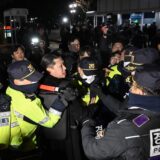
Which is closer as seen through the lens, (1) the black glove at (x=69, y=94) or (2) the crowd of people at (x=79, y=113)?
(2) the crowd of people at (x=79, y=113)

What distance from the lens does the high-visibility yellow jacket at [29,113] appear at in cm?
310

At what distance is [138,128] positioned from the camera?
7.72ft

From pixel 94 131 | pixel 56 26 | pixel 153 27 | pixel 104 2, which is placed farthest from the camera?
pixel 56 26

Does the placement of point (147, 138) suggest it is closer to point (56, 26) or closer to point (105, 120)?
point (105, 120)

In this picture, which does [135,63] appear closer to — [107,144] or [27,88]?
[27,88]

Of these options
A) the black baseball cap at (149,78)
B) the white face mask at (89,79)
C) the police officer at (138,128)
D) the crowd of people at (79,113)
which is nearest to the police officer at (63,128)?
the crowd of people at (79,113)

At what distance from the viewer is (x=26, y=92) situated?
3.21 meters

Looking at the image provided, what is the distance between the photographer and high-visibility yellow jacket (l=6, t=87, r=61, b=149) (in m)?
3.10

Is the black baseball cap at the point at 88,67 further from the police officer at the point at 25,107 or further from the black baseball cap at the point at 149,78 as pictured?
the black baseball cap at the point at 149,78

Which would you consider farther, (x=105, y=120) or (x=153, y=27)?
Answer: (x=153, y=27)

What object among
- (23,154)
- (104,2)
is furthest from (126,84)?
(104,2)

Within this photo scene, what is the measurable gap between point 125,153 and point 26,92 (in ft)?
4.27

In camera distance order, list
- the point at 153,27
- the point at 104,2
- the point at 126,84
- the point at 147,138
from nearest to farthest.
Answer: the point at 147,138 < the point at 126,84 < the point at 153,27 < the point at 104,2

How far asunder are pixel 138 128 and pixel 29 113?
1.23 meters
